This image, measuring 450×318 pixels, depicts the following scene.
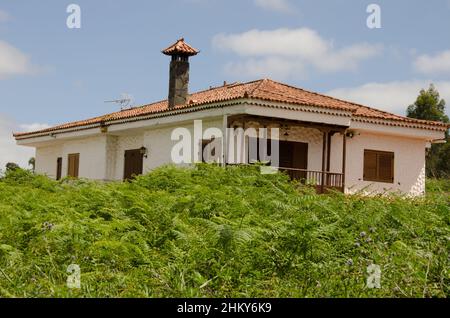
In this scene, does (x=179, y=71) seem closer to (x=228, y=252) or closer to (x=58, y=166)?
(x=58, y=166)

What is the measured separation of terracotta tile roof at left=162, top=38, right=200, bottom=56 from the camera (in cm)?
2375

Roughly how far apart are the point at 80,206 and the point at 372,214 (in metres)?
4.34

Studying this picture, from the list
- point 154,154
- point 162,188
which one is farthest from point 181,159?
point 162,188

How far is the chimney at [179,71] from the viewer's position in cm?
2364

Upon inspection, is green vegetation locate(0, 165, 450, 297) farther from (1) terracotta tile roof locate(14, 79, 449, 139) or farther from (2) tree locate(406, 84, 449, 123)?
(2) tree locate(406, 84, 449, 123)

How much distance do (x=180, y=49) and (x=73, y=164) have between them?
8.43 meters

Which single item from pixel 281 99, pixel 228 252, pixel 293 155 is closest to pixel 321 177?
pixel 293 155

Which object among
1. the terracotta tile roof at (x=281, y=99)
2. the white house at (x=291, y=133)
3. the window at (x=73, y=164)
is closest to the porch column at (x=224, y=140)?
the white house at (x=291, y=133)

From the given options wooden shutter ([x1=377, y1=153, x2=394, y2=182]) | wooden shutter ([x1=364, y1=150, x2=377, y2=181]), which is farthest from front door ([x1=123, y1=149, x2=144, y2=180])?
wooden shutter ([x1=377, y1=153, x2=394, y2=182])

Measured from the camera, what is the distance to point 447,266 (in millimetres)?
5605

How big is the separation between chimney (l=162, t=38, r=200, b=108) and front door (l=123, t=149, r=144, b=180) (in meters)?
2.52

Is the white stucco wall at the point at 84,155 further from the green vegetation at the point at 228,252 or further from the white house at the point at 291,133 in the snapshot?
the green vegetation at the point at 228,252

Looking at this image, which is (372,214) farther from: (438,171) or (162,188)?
(438,171)

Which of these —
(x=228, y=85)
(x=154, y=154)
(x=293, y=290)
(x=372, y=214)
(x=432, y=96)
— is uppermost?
(x=432, y=96)
